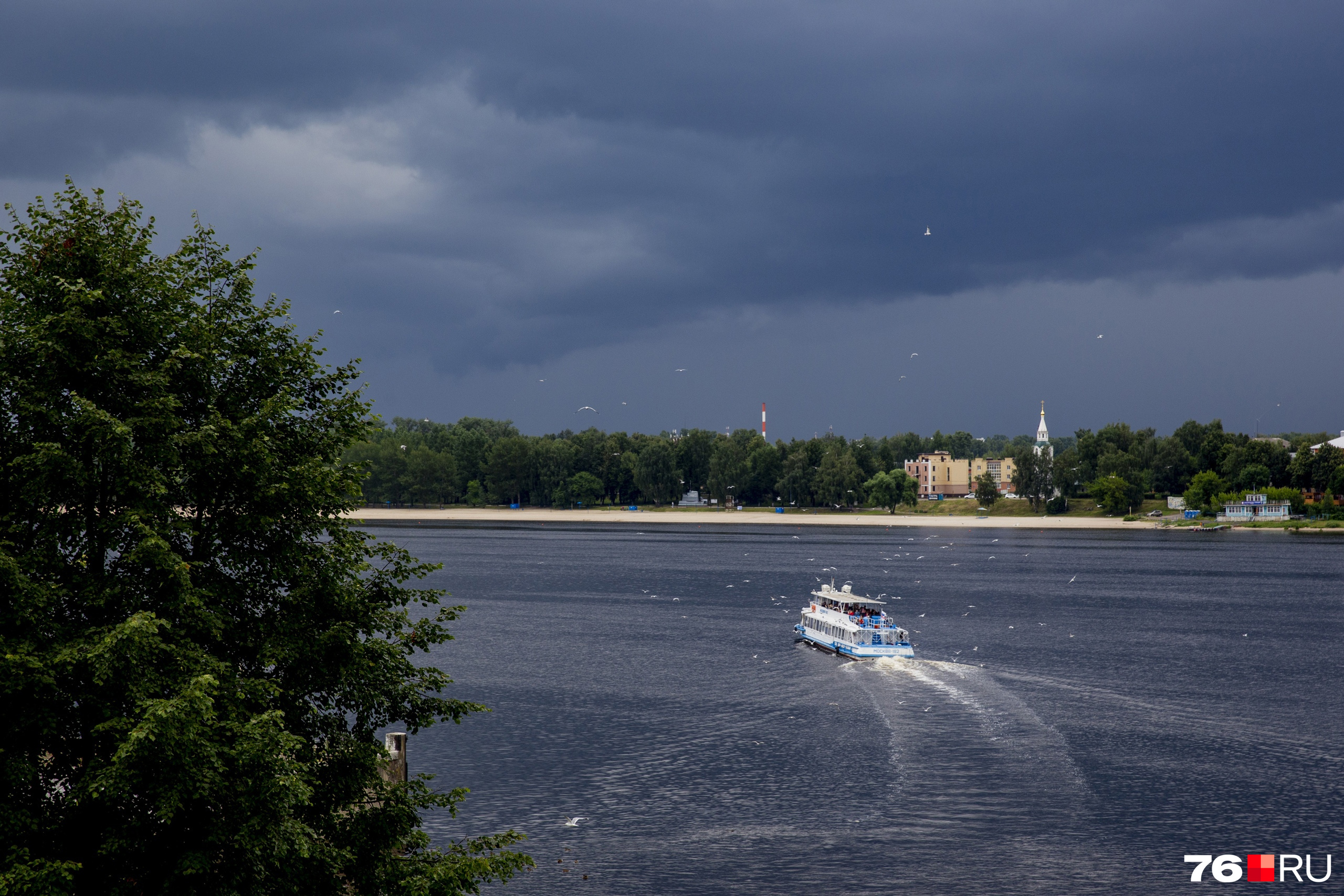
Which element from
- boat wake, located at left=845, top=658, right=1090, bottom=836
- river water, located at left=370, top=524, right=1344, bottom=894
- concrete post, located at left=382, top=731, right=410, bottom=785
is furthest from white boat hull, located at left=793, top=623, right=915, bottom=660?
concrete post, located at left=382, top=731, right=410, bottom=785

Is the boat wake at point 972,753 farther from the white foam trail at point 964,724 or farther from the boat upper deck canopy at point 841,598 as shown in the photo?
the boat upper deck canopy at point 841,598

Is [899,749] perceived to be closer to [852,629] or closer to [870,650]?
[870,650]

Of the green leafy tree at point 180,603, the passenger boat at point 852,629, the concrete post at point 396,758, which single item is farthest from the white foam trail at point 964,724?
the green leafy tree at point 180,603

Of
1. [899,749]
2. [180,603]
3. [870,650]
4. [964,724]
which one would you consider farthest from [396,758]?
[870,650]

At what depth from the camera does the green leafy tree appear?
1878cm

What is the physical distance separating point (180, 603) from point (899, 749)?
42.6m

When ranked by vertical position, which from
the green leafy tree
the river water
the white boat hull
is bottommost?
the river water

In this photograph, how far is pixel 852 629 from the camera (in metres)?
84.2

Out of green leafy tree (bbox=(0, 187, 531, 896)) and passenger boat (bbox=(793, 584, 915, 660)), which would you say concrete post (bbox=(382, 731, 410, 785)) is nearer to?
green leafy tree (bbox=(0, 187, 531, 896))

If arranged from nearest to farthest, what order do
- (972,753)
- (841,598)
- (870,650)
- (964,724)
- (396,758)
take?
(396,758) < (972,753) < (964,724) < (870,650) < (841,598)

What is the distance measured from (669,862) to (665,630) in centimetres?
5830

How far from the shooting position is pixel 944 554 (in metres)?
196

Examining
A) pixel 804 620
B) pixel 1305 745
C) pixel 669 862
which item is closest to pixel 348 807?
pixel 669 862

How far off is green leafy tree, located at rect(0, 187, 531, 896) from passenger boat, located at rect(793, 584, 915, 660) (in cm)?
6126
